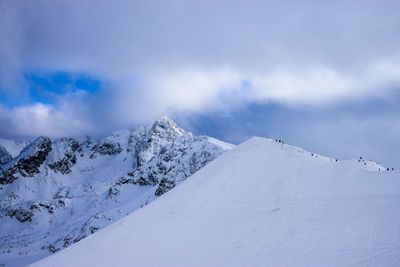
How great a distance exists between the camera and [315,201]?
1386 centimetres

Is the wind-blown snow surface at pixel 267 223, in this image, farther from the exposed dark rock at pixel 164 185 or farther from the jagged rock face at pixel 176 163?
the exposed dark rock at pixel 164 185

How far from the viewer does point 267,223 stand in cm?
1307

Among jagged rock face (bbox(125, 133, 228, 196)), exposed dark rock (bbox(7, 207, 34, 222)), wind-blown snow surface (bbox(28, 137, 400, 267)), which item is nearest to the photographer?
wind-blown snow surface (bbox(28, 137, 400, 267))

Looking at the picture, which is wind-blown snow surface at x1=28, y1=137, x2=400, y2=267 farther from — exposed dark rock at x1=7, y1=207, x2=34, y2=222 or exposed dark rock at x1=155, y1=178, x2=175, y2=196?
exposed dark rock at x1=7, y1=207, x2=34, y2=222

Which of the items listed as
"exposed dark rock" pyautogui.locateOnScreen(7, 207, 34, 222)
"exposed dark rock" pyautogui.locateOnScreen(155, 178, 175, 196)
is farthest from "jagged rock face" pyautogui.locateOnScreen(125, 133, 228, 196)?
"exposed dark rock" pyautogui.locateOnScreen(7, 207, 34, 222)

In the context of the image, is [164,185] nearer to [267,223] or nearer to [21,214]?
[21,214]

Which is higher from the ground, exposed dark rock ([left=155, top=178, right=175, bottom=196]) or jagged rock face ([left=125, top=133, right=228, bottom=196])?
jagged rock face ([left=125, top=133, right=228, bottom=196])

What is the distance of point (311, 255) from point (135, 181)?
130164 mm

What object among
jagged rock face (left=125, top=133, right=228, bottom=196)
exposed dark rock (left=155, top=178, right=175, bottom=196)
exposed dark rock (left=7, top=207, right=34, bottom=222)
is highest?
jagged rock face (left=125, top=133, right=228, bottom=196)

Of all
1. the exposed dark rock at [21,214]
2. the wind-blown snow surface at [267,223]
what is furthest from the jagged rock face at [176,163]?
the wind-blown snow surface at [267,223]

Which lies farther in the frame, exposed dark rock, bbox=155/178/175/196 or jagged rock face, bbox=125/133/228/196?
jagged rock face, bbox=125/133/228/196

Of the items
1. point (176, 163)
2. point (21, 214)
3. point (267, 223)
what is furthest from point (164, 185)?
point (267, 223)

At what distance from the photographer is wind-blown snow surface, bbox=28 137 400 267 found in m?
10.4

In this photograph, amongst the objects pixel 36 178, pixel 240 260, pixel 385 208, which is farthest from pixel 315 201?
pixel 36 178
